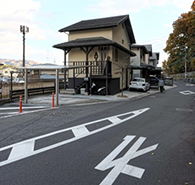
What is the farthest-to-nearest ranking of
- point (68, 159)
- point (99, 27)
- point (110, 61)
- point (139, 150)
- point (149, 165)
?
point (99, 27) → point (110, 61) → point (139, 150) → point (68, 159) → point (149, 165)

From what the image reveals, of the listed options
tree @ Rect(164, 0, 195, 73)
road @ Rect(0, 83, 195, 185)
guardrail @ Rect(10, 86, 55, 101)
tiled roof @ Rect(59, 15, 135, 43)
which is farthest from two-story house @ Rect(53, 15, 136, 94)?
tree @ Rect(164, 0, 195, 73)

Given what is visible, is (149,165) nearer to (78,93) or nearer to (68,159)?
(68,159)

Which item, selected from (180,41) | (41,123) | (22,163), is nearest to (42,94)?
(41,123)

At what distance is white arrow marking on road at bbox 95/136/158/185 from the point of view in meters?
3.59

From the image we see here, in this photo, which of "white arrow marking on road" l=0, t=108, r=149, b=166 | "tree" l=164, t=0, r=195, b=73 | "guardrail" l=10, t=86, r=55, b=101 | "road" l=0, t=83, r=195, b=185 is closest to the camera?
"road" l=0, t=83, r=195, b=185

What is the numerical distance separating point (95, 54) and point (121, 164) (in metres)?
15.7

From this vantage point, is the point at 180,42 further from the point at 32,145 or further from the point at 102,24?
the point at 32,145

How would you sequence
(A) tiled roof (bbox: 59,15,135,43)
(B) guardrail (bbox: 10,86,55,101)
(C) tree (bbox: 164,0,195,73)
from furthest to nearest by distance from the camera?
(C) tree (bbox: 164,0,195,73) → (A) tiled roof (bbox: 59,15,135,43) → (B) guardrail (bbox: 10,86,55,101)

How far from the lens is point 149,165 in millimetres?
4000

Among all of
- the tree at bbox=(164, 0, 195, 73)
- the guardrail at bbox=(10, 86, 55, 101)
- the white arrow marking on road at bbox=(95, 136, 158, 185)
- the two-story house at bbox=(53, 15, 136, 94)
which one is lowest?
the white arrow marking on road at bbox=(95, 136, 158, 185)

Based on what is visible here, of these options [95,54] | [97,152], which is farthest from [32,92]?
[97,152]

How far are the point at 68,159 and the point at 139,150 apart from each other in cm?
182

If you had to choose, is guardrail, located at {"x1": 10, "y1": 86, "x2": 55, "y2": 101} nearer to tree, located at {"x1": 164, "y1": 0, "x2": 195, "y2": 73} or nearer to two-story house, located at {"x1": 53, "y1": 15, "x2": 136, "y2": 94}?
two-story house, located at {"x1": 53, "y1": 15, "x2": 136, "y2": 94}

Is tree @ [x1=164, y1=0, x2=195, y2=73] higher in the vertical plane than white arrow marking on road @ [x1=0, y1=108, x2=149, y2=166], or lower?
higher
